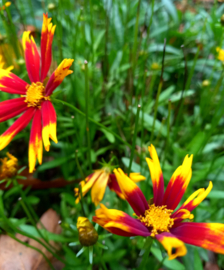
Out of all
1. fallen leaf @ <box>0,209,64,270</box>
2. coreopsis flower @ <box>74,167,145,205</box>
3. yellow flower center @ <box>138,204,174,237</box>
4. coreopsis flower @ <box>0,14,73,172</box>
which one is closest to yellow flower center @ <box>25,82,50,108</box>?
coreopsis flower @ <box>0,14,73,172</box>

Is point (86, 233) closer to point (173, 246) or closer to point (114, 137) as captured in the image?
point (173, 246)

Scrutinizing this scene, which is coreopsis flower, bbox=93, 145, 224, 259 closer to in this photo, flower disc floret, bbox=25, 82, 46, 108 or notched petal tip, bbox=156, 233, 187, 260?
notched petal tip, bbox=156, 233, 187, 260

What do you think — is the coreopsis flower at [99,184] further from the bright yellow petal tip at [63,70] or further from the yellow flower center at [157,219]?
the bright yellow petal tip at [63,70]

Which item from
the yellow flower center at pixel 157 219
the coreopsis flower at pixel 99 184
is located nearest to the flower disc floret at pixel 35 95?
the coreopsis flower at pixel 99 184

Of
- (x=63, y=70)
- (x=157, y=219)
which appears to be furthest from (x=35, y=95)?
(x=157, y=219)

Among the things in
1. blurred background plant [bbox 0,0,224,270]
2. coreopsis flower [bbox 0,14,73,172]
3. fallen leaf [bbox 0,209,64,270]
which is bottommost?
fallen leaf [bbox 0,209,64,270]

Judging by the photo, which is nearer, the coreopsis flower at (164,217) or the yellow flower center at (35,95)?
the coreopsis flower at (164,217)

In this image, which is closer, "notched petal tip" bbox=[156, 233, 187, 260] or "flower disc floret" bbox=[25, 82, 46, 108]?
"notched petal tip" bbox=[156, 233, 187, 260]
